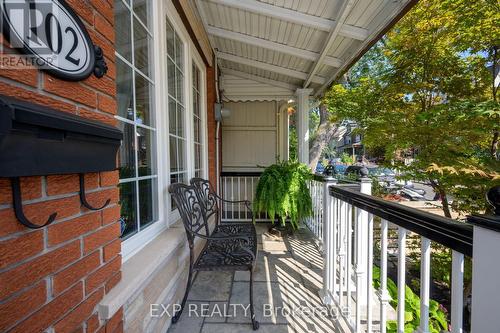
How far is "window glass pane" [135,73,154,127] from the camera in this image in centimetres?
156

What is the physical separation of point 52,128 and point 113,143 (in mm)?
297

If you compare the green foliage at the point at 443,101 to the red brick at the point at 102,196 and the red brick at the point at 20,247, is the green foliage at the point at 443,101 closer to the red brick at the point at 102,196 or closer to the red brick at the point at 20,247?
the red brick at the point at 102,196

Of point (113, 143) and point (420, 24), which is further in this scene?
point (420, 24)

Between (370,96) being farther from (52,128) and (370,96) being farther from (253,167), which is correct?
(52,128)

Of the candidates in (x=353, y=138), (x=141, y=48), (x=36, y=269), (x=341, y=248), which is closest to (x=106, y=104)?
(x=36, y=269)

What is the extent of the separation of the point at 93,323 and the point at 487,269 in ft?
3.97

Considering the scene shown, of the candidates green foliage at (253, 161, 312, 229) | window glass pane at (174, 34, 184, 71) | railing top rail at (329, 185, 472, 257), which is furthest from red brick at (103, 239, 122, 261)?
green foliage at (253, 161, 312, 229)

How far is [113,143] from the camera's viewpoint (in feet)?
3.05

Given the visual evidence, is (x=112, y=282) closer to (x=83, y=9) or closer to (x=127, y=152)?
(x=127, y=152)

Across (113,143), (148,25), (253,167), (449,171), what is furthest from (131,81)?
(253,167)

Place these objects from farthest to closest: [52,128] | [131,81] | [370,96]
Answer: [370,96]
[131,81]
[52,128]

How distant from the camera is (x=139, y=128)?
5.15 ft

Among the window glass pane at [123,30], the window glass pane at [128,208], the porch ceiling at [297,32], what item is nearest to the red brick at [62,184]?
the window glass pane at [128,208]

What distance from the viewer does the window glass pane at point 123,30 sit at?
134 centimetres
